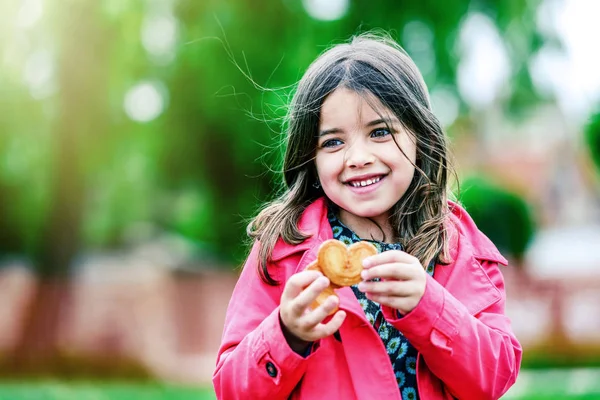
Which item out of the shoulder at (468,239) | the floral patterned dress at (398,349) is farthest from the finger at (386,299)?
the shoulder at (468,239)

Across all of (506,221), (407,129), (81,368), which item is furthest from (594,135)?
(407,129)

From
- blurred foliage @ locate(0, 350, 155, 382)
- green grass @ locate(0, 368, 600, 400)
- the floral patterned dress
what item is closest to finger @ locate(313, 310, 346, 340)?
the floral patterned dress

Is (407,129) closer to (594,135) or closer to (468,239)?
(468,239)

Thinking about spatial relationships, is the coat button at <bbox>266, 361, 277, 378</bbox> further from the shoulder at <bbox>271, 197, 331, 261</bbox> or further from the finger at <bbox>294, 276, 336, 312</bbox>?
the shoulder at <bbox>271, 197, 331, 261</bbox>

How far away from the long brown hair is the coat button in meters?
0.23

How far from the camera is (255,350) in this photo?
1.61 m

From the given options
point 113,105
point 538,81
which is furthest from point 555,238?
point 113,105

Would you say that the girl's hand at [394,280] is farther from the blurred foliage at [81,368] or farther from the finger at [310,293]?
the blurred foliage at [81,368]

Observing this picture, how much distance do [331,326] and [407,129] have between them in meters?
0.56

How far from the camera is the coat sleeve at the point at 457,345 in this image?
157cm

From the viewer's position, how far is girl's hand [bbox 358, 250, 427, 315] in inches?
59.3

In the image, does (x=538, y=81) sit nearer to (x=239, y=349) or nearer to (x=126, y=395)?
(x=126, y=395)

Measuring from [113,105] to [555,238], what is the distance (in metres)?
20.0

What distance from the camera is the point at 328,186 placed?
1789 mm
